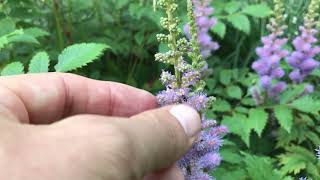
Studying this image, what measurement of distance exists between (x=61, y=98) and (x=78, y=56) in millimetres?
312

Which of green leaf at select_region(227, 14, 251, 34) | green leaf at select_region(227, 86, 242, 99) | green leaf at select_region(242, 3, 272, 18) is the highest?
green leaf at select_region(242, 3, 272, 18)

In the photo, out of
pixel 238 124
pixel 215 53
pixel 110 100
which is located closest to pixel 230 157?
pixel 238 124

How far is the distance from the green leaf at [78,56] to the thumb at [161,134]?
515 millimetres

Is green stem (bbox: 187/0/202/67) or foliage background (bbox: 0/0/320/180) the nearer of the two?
green stem (bbox: 187/0/202/67)

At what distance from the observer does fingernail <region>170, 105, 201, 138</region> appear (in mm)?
1587

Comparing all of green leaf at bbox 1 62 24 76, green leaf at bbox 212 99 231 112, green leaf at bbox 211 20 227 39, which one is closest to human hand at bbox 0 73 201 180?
green leaf at bbox 1 62 24 76

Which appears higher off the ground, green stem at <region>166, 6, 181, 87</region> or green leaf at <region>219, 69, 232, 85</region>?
green stem at <region>166, 6, 181, 87</region>

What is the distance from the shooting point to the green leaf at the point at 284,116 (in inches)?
113

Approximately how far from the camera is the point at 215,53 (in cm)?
426

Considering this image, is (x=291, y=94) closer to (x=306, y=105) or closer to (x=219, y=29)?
(x=306, y=105)

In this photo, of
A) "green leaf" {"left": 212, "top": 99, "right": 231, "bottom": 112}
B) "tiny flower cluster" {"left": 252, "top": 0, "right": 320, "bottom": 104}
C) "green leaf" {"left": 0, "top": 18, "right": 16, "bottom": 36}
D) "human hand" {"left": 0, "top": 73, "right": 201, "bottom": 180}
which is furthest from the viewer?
"tiny flower cluster" {"left": 252, "top": 0, "right": 320, "bottom": 104}

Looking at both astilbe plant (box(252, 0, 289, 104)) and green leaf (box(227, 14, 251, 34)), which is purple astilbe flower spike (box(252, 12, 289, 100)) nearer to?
astilbe plant (box(252, 0, 289, 104))

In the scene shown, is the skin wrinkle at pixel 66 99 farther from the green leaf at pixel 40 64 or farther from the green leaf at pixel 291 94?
the green leaf at pixel 291 94

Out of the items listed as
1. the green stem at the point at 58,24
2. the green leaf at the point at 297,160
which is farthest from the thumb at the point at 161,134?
the green stem at the point at 58,24
